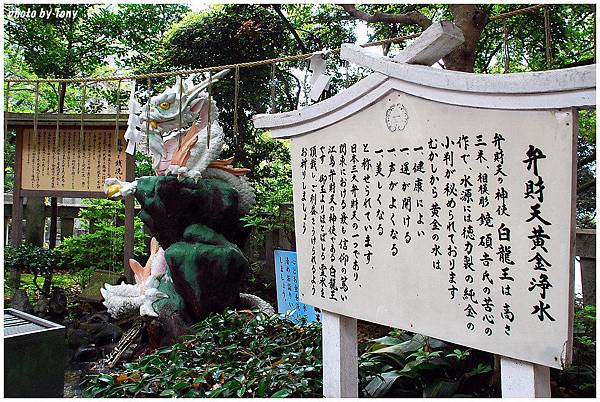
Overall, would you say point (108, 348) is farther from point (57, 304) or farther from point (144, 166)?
point (144, 166)

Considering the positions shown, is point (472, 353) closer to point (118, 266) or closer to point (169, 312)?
point (169, 312)

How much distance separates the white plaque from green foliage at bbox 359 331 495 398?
65cm

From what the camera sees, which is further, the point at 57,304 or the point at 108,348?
the point at 57,304

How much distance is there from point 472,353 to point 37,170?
299 inches

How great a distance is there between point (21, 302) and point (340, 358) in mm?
7197

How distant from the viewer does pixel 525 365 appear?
7.72 ft

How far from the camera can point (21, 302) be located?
8594 mm

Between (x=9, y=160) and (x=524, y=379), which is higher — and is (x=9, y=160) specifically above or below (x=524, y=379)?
above

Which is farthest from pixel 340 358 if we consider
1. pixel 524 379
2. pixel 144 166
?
pixel 144 166

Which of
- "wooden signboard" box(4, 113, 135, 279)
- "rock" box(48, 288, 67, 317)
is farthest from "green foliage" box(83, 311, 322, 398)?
"rock" box(48, 288, 67, 317)

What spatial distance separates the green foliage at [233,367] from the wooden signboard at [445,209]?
311 mm

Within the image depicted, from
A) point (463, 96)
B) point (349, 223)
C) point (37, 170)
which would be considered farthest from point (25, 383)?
point (37, 170)

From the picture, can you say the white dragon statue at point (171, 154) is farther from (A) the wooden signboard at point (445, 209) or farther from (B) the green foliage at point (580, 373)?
(B) the green foliage at point (580, 373)

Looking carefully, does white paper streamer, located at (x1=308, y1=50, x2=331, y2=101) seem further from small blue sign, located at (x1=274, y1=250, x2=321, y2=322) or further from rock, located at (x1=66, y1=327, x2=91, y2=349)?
rock, located at (x1=66, y1=327, x2=91, y2=349)
